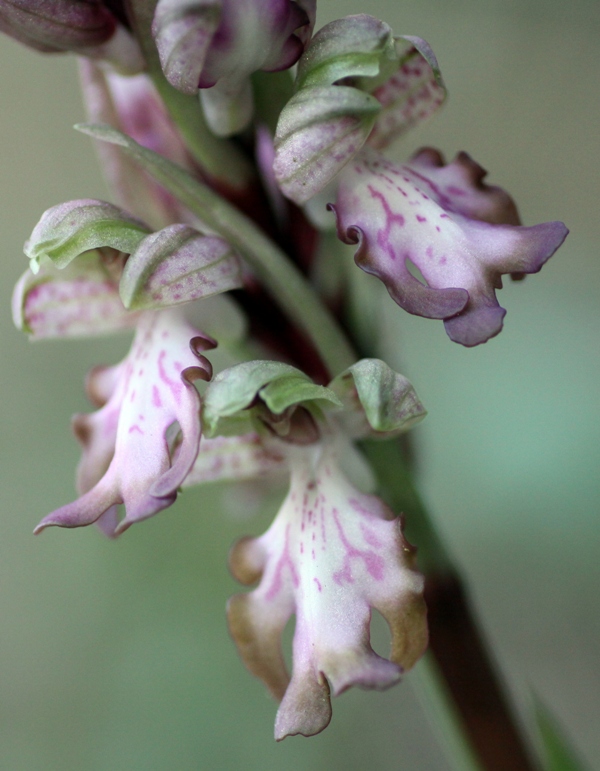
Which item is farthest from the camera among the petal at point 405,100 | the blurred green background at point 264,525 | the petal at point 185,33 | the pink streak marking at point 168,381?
the blurred green background at point 264,525

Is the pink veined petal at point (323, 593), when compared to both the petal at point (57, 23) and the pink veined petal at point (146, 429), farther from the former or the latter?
the petal at point (57, 23)

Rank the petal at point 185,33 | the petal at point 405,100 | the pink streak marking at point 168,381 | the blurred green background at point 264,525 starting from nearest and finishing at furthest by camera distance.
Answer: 1. the petal at point 185,33
2. the pink streak marking at point 168,381
3. the petal at point 405,100
4. the blurred green background at point 264,525

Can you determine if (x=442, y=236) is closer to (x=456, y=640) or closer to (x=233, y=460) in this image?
(x=233, y=460)

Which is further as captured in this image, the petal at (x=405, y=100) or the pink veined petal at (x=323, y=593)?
the petal at (x=405, y=100)

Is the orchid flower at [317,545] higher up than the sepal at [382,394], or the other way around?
the sepal at [382,394]

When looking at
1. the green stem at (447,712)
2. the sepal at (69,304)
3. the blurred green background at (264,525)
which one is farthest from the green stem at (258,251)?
the blurred green background at (264,525)


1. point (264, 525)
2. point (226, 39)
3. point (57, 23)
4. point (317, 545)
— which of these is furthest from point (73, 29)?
point (264, 525)
